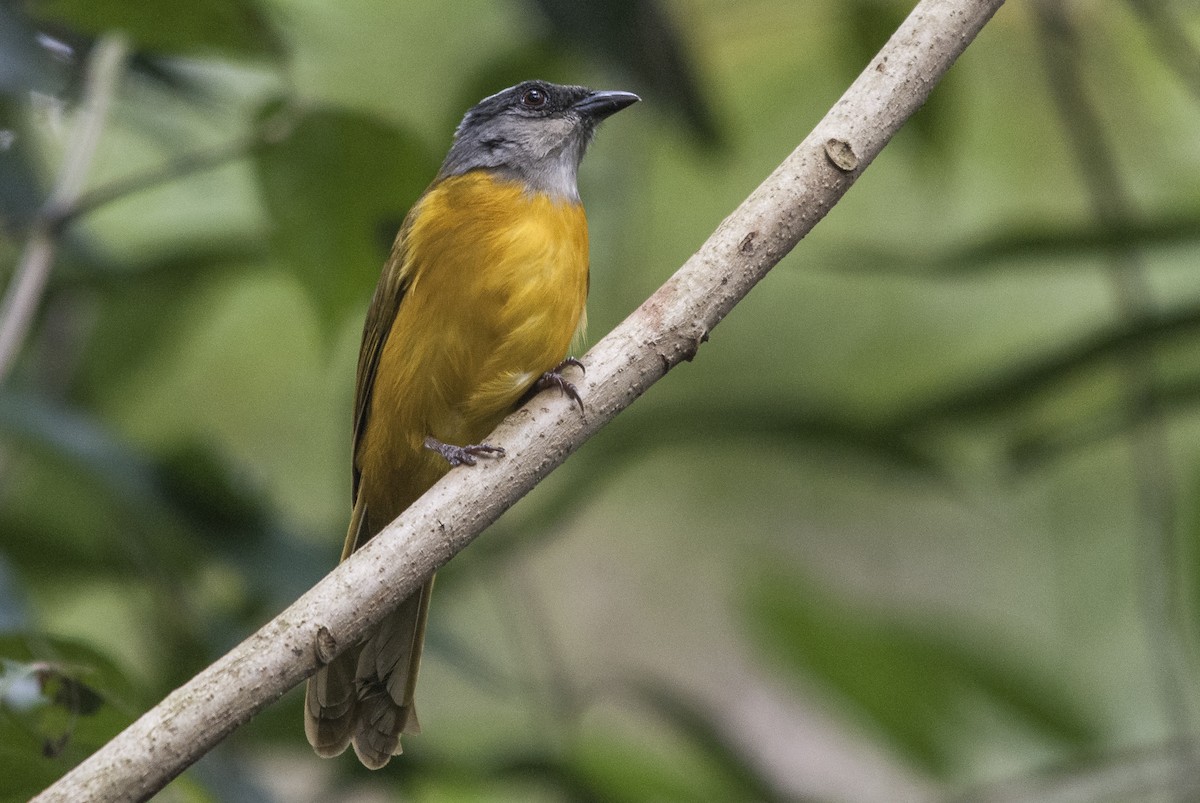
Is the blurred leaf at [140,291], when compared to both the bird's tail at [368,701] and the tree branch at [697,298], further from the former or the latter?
the tree branch at [697,298]

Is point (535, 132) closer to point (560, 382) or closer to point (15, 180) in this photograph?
point (15, 180)

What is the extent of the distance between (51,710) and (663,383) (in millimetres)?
3545

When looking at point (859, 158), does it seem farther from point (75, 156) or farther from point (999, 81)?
point (999, 81)

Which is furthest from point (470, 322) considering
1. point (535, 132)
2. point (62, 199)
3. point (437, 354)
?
point (62, 199)

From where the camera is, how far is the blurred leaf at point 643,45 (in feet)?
10.6

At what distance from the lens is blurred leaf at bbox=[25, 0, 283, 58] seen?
2812mm

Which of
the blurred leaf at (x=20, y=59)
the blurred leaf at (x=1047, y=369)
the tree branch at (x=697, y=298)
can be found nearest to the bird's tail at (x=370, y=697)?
the tree branch at (x=697, y=298)

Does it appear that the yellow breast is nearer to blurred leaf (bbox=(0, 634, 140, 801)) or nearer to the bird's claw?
the bird's claw

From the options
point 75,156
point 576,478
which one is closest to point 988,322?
point 576,478

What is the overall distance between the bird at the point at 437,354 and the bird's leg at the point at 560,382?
0.04 ft

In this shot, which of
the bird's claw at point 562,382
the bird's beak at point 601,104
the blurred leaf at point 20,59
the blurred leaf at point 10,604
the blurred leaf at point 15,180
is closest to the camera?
the bird's claw at point 562,382

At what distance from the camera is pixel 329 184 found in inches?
111

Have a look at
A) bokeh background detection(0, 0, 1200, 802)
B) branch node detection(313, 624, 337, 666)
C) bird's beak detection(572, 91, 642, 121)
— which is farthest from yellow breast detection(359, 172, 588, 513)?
branch node detection(313, 624, 337, 666)

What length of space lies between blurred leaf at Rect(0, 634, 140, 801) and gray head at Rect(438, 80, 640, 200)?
1.78 meters
